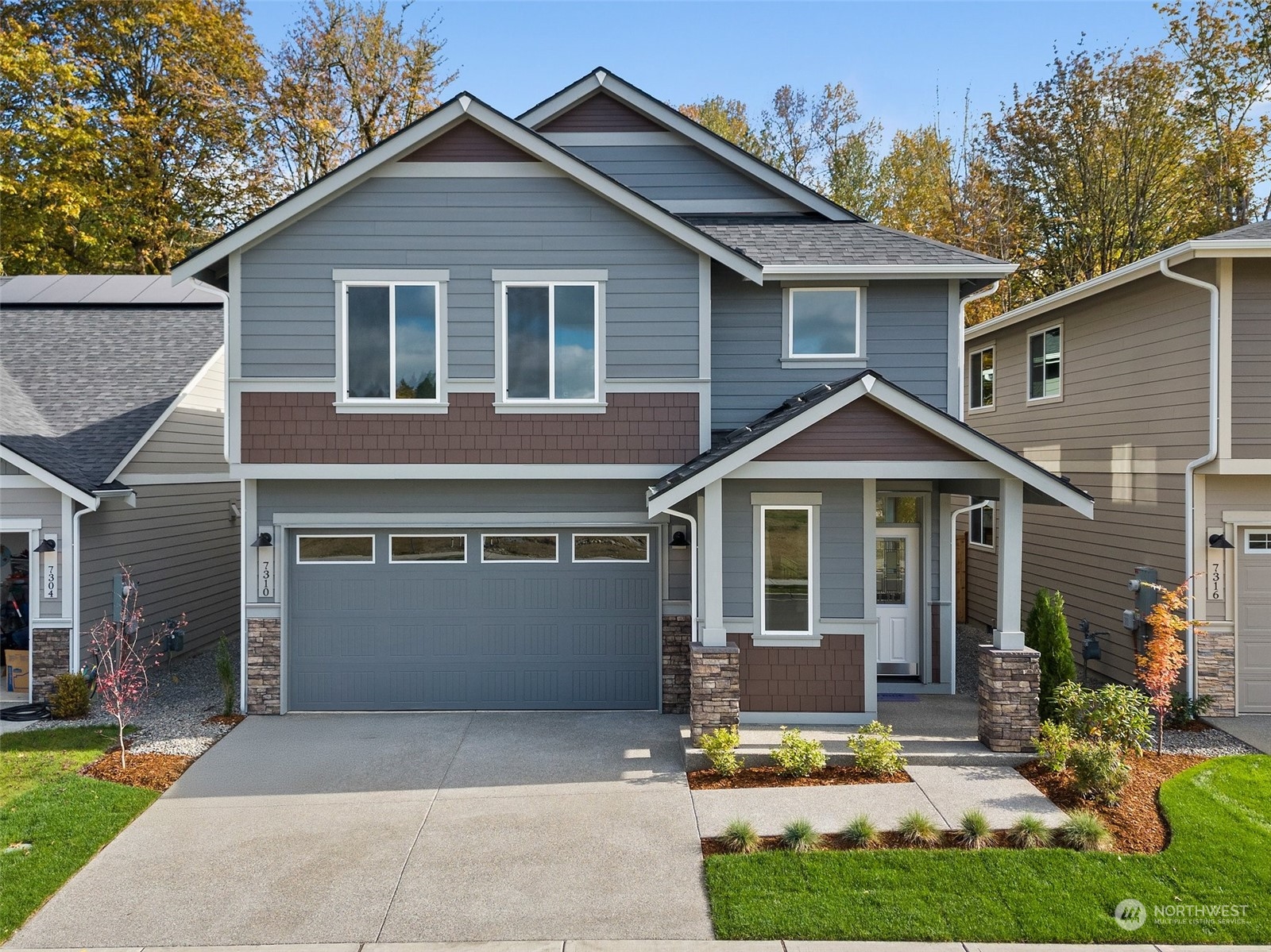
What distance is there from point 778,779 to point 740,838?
1.57 meters

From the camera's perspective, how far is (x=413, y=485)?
10.4 metres

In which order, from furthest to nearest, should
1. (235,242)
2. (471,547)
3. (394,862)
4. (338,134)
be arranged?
(338,134) → (471,547) → (235,242) → (394,862)

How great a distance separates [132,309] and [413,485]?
31.5 ft

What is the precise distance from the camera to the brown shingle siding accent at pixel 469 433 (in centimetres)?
1000

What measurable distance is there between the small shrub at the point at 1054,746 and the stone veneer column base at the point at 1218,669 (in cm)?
303

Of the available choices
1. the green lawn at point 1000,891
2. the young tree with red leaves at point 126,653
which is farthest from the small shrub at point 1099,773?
the young tree with red leaves at point 126,653

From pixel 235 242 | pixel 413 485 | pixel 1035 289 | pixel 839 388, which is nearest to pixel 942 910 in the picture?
pixel 839 388

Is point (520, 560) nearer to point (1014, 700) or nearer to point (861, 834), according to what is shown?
point (861, 834)

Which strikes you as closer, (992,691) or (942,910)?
(942,910)

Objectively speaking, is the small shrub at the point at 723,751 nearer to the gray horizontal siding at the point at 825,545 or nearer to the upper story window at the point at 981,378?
the gray horizontal siding at the point at 825,545

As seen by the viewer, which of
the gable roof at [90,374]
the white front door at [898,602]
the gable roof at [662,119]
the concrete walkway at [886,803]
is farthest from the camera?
the gable roof at [662,119]

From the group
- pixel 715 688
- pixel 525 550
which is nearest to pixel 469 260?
pixel 525 550

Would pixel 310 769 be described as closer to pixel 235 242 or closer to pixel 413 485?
pixel 413 485

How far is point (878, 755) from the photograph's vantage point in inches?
319
